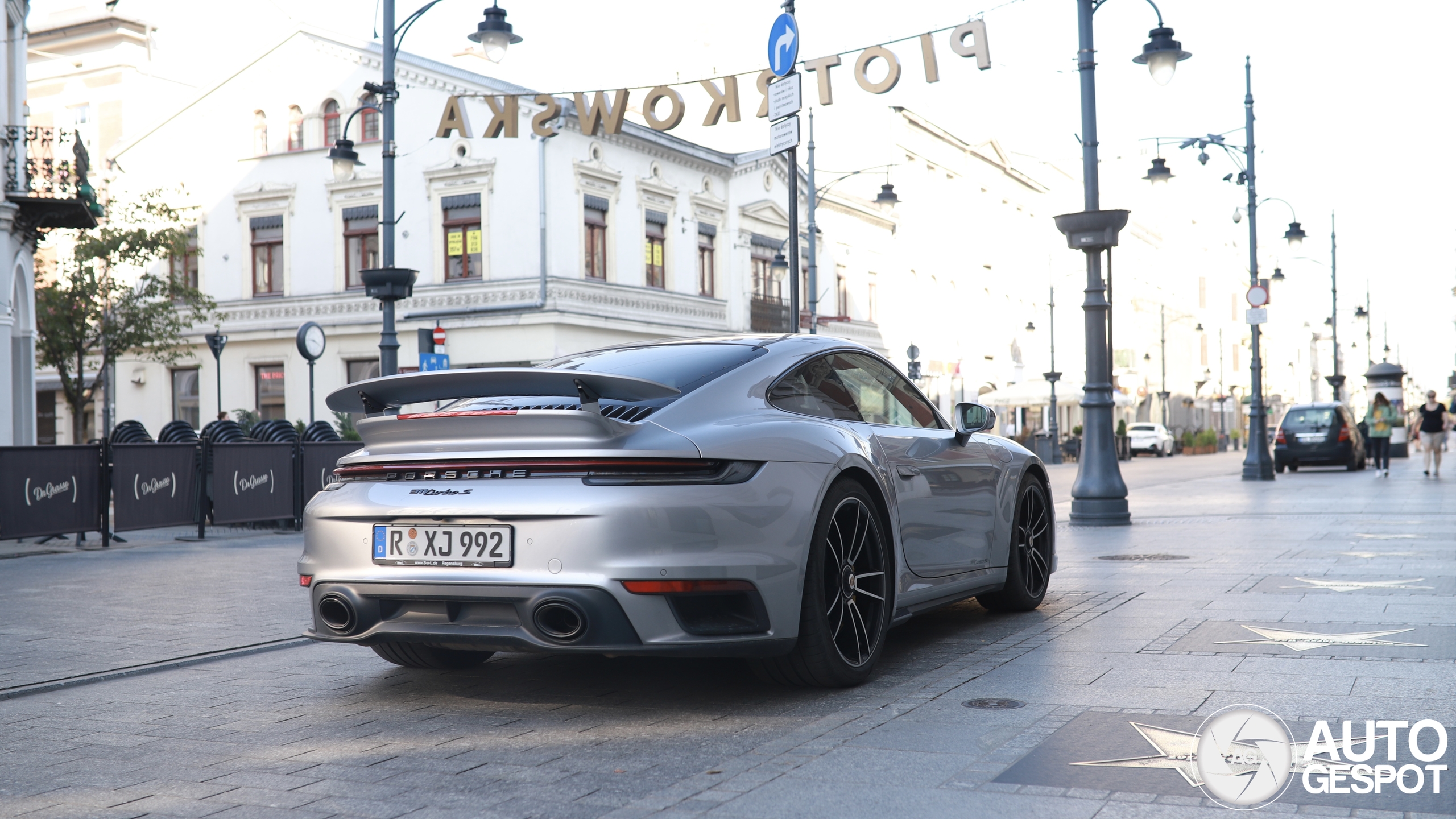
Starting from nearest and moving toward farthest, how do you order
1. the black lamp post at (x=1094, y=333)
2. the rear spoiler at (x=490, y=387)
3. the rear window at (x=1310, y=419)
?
the rear spoiler at (x=490, y=387)
the black lamp post at (x=1094, y=333)
the rear window at (x=1310, y=419)

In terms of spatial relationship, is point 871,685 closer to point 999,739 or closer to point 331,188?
point 999,739

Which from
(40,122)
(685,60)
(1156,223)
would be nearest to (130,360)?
(40,122)

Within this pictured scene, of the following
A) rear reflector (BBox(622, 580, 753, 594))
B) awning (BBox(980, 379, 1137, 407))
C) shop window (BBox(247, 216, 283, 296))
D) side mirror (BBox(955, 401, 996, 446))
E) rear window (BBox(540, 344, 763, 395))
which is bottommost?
rear reflector (BBox(622, 580, 753, 594))

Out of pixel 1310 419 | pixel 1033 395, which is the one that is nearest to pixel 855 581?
pixel 1310 419

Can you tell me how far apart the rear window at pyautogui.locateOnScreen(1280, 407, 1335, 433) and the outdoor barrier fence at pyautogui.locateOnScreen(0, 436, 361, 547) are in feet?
70.5

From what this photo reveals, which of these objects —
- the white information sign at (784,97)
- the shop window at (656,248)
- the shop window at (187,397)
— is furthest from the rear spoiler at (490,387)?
the shop window at (187,397)

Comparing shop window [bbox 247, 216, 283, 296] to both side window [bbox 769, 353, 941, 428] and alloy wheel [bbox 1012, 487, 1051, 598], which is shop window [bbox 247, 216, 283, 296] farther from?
side window [bbox 769, 353, 941, 428]

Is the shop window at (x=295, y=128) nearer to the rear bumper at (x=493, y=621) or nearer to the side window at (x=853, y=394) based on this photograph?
the side window at (x=853, y=394)

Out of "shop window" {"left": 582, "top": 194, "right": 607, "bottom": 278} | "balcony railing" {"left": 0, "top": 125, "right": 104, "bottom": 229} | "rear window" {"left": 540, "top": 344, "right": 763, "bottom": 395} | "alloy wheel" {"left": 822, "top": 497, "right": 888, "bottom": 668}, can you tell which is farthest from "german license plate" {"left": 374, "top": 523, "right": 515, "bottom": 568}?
"shop window" {"left": 582, "top": 194, "right": 607, "bottom": 278}

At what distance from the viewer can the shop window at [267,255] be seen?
3634cm

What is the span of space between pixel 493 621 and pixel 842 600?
135 cm

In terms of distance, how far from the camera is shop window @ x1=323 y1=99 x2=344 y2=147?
3547 centimetres

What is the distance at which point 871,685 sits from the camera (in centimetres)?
537

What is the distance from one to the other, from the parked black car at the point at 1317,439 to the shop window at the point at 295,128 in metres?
25.3
